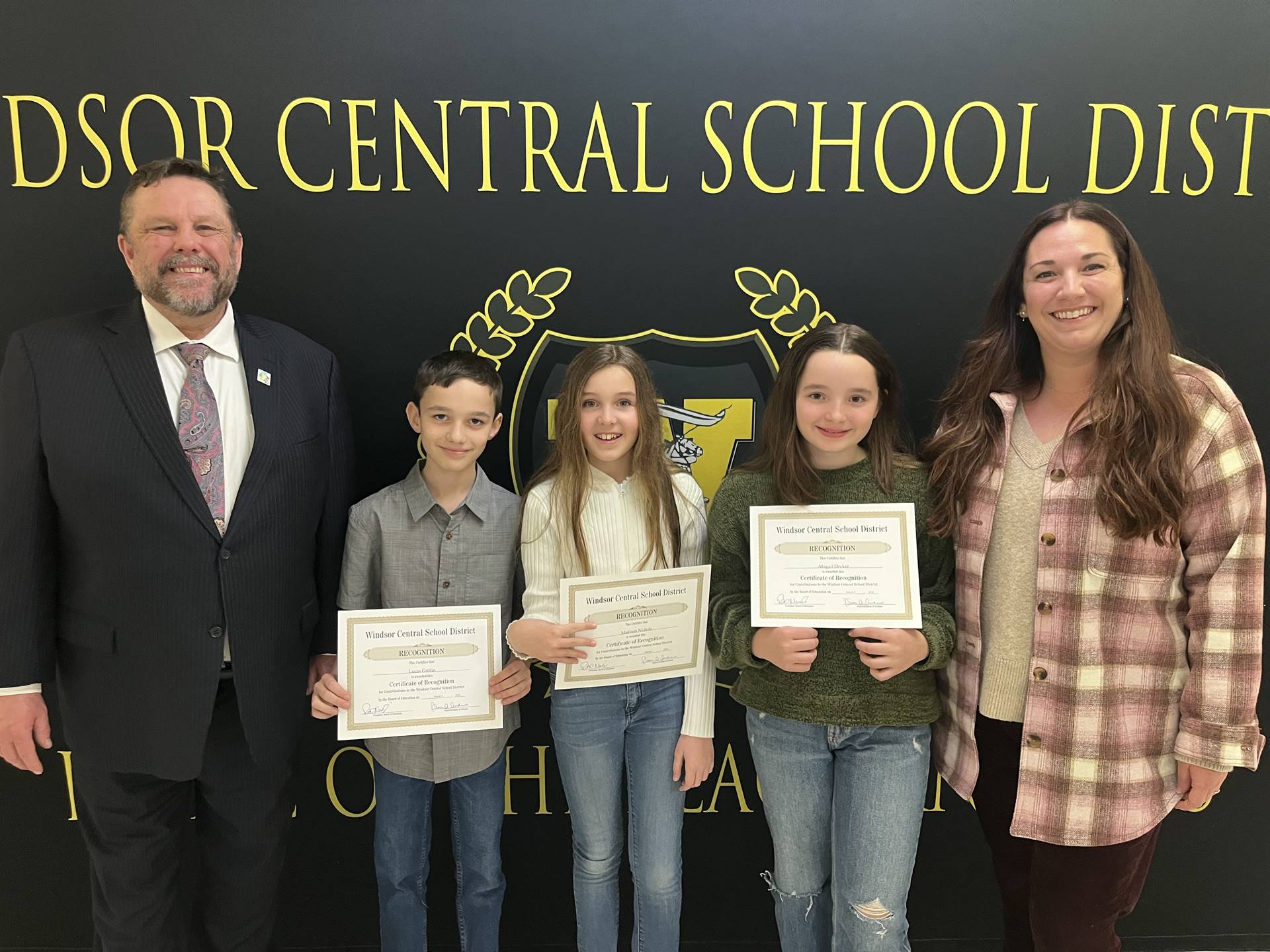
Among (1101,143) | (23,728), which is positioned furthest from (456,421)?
(1101,143)

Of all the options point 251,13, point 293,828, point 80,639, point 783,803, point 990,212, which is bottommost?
point 293,828

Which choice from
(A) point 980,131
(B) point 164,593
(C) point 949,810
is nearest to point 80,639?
(B) point 164,593

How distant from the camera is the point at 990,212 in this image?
2.35 meters

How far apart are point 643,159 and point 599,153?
0.42 ft

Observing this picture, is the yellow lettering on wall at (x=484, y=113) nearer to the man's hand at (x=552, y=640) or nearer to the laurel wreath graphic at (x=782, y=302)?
the laurel wreath graphic at (x=782, y=302)

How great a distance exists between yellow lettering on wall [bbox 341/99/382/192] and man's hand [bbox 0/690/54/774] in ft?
5.12

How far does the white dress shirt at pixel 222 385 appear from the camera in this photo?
6.15 feet

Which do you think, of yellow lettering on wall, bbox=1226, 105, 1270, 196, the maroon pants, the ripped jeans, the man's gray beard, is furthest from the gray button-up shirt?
yellow lettering on wall, bbox=1226, 105, 1270, 196

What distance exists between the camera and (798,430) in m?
1.83

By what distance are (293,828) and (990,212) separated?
2.89 m

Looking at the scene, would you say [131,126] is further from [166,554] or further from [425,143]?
[166,554]

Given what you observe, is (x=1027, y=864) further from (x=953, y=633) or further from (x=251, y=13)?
(x=251, y=13)

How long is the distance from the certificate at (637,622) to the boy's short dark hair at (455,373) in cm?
53

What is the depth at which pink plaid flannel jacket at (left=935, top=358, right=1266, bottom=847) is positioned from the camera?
1.60 m
